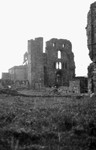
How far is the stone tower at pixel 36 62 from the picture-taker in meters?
42.3

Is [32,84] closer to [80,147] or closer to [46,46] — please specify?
[46,46]

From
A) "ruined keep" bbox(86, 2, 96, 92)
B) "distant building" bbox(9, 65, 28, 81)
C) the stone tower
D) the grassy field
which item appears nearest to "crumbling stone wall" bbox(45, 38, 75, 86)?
the stone tower

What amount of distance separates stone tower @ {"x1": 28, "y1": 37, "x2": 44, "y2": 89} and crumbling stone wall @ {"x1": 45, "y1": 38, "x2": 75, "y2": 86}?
2.30 meters

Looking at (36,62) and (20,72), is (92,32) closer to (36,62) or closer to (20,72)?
(36,62)

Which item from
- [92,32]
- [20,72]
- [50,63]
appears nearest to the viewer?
[92,32]

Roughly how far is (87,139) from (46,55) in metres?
40.5

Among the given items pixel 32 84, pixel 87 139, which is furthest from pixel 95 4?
pixel 32 84

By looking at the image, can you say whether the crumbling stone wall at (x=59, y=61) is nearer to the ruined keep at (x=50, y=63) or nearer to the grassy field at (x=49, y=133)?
the ruined keep at (x=50, y=63)

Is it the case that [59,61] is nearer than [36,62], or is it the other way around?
[36,62]

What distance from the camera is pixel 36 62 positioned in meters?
42.6

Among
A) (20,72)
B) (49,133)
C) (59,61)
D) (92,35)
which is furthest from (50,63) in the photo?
(49,133)

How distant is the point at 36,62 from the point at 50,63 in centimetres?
349

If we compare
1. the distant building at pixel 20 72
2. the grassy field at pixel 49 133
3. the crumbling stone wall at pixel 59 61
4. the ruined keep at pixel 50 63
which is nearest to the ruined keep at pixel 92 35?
the grassy field at pixel 49 133

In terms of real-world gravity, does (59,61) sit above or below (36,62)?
above
